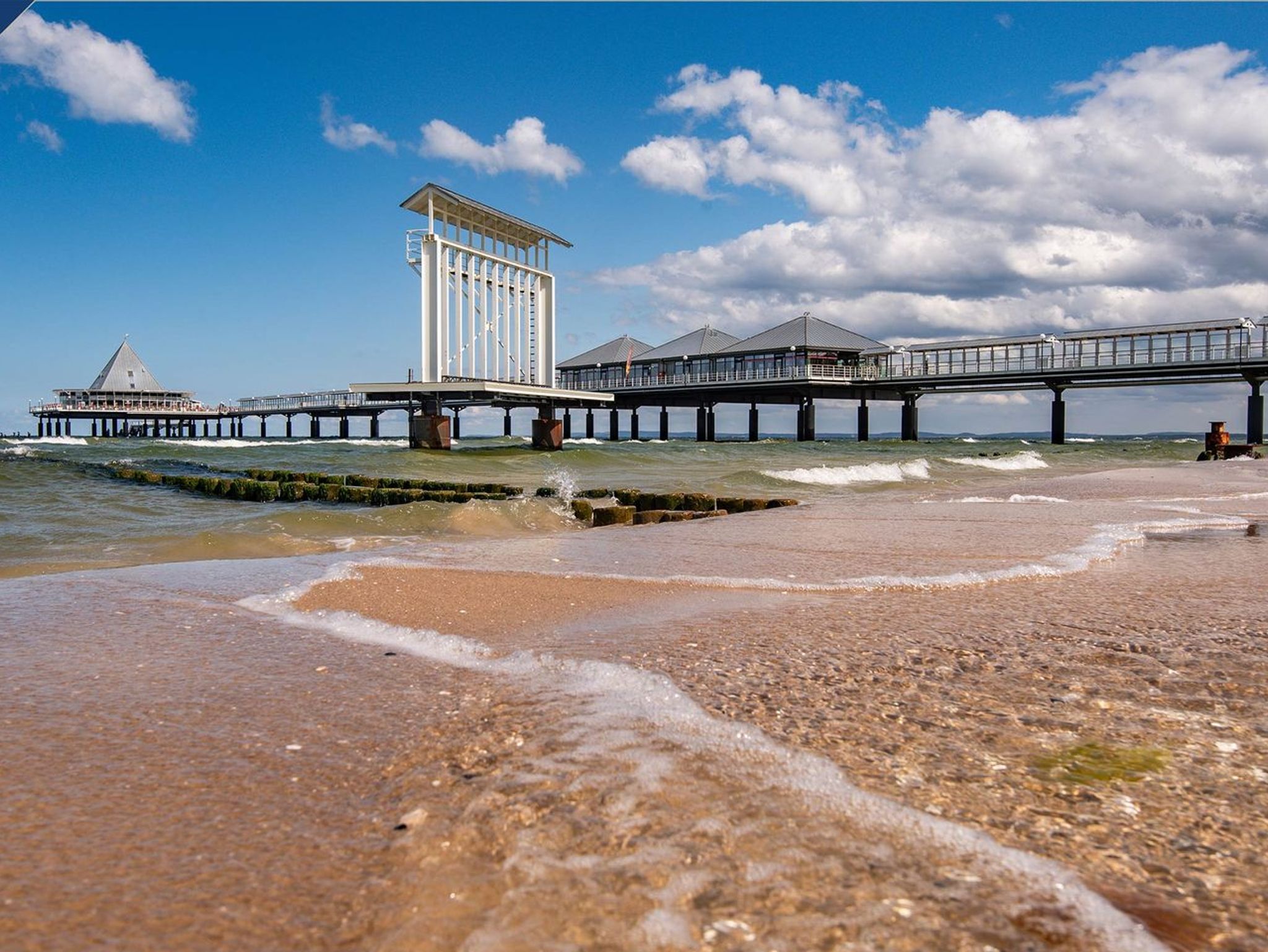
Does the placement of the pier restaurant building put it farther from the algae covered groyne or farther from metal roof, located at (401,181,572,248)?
the algae covered groyne

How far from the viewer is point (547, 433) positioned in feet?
120

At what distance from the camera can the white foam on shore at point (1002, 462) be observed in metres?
28.2

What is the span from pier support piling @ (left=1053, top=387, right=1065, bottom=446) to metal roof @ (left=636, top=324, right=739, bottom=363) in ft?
76.4

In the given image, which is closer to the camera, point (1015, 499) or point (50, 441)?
point (1015, 499)

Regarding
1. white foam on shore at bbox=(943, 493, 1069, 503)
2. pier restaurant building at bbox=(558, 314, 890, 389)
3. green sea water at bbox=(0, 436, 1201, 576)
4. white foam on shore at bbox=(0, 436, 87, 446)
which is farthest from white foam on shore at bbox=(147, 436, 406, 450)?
white foam on shore at bbox=(943, 493, 1069, 503)

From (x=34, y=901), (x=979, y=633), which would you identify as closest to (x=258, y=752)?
(x=34, y=901)

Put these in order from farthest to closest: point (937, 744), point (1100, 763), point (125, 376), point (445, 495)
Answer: point (125, 376) → point (445, 495) → point (937, 744) → point (1100, 763)

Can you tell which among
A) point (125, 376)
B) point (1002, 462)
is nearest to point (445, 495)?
point (1002, 462)

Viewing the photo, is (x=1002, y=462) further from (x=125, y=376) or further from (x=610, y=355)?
(x=125, y=376)

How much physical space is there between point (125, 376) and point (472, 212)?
220 ft

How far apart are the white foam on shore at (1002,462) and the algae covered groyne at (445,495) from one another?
1725cm

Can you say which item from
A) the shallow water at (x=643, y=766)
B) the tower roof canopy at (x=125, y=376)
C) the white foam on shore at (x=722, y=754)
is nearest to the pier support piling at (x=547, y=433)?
the shallow water at (x=643, y=766)

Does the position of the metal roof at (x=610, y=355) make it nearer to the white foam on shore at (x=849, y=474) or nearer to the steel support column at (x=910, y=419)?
the steel support column at (x=910, y=419)

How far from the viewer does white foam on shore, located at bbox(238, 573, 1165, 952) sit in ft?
5.70
